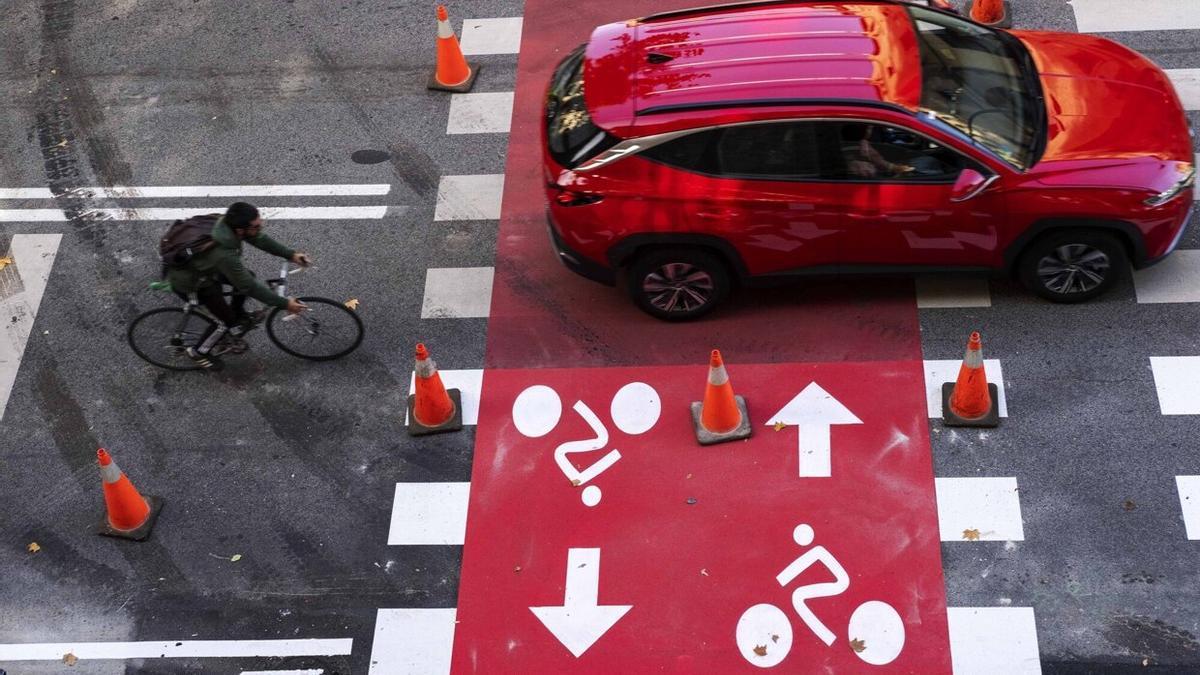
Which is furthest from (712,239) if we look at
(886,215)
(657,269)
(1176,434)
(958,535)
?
(1176,434)

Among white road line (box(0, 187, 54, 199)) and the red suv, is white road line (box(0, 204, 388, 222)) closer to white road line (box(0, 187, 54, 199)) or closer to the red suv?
white road line (box(0, 187, 54, 199))

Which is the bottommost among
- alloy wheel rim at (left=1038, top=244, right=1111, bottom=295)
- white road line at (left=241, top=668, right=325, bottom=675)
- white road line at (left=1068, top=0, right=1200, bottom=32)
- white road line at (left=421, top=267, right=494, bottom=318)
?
white road line at (left=241, top=668, right=325, bottom=675)

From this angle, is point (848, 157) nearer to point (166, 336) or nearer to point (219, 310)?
point (219, 310)

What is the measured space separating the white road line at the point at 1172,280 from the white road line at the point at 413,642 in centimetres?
571

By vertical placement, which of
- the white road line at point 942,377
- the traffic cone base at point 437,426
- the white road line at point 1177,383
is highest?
the white road line at point 1177,383

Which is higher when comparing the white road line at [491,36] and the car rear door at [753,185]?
the car rear door at [753,185]

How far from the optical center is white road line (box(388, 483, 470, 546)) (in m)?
8.92

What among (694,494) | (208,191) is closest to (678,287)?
(694,494)

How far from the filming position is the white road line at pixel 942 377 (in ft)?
30.3

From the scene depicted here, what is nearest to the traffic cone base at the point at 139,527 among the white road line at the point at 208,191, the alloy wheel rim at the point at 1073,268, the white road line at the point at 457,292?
the white road line at the point at 457,292

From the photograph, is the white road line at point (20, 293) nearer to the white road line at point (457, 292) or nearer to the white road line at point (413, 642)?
the white road line at point (457, 292)

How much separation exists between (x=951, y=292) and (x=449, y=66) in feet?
17.2

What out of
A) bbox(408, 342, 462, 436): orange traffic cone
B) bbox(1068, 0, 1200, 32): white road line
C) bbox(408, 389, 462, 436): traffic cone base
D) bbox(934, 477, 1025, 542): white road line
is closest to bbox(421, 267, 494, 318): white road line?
bbox(408, 342, 462, 436): orange traffic cone

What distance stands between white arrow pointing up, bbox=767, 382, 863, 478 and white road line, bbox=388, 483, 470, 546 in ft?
7.52
